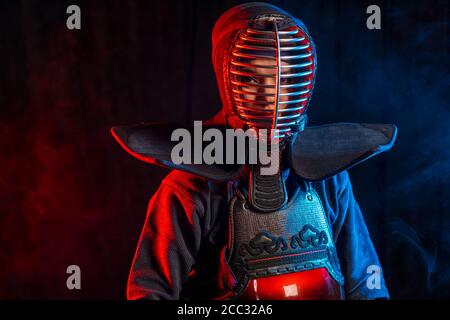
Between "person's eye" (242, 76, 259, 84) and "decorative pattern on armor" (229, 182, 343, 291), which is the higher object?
"person's eye" (242, 76, 259, 84)

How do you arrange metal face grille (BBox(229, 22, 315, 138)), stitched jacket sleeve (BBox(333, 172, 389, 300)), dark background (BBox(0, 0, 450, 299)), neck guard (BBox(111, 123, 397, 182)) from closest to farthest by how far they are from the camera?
metal face grille (BBox(229, 22, 315, 138)), neck guard (BBox(111, 123, 397, 182)), stitched jacket sleeve (BBox(333, 172, 389, 300)), dark background (BBox(0, 0, 450, 299))

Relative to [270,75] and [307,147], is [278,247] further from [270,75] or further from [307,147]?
[270,75]

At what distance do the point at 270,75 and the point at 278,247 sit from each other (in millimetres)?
551

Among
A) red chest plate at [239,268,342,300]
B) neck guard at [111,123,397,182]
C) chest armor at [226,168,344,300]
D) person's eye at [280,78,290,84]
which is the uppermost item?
person's eye at [280,78,290,84]

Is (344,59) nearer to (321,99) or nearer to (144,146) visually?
(321,99)

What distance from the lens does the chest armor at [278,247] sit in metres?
2.12

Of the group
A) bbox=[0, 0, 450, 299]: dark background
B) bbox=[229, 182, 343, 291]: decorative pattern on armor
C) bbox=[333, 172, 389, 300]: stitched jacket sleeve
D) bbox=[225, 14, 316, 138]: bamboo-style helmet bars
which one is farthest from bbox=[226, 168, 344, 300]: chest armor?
bbox=[0, 0, 450, 299]: dark background

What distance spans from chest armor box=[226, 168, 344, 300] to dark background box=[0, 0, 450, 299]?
982 mm

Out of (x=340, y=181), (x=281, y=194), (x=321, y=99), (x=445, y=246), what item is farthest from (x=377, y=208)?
(x=281, y=194)

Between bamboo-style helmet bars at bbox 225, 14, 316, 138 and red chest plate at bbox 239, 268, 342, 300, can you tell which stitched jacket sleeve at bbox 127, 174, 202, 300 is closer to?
red chest plate at bbox 239, 268, 342, 300

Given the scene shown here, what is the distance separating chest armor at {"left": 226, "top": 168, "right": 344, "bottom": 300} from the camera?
212 cm

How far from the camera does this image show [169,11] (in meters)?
2.93

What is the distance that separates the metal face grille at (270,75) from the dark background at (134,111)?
99 centimetres
